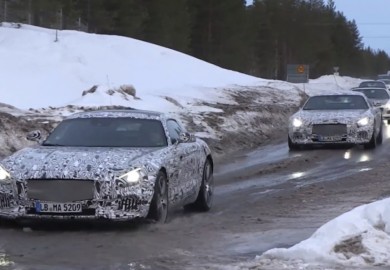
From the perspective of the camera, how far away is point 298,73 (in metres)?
52.5

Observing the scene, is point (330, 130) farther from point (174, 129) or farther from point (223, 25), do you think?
point (223, 25)

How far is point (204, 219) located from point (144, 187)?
1.63m

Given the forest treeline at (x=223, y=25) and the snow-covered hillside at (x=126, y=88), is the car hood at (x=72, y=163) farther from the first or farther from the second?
the forest treeline at (x=223, y=25)

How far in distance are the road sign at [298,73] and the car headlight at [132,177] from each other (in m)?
43.0

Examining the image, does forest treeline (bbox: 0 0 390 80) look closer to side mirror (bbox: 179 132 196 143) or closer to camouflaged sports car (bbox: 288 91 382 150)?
camouflaged sports car (bbox: 288 91 382 150)

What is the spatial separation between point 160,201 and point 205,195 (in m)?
1.99

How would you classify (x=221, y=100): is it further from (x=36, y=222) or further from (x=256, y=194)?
(x=36, y=222)

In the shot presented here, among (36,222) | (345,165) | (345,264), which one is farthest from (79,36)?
Answer: (345,264)

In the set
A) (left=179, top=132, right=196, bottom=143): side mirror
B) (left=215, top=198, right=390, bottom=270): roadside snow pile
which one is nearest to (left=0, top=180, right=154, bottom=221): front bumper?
(left=179, top=132, right=196, bottom=143): side mirror

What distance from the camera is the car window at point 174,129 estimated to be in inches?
437

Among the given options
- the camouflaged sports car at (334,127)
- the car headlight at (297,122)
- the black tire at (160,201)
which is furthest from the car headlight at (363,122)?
the black tire at (160,201)

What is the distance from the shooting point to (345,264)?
24.3 ft

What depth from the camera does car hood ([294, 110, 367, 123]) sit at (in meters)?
20.2

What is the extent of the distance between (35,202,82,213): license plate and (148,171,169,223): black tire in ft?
2.69
